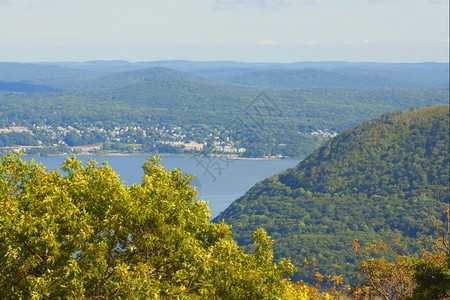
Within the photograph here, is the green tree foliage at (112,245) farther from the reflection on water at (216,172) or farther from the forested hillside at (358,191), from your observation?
the reflection on water at (216,172)

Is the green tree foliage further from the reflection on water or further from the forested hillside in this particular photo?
the reflection on water

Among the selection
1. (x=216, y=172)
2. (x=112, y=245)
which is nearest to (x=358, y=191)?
(x=216, y=172)

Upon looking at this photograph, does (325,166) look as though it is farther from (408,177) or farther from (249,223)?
(249,223)

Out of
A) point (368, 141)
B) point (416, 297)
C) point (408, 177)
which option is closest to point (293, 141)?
point (368, 141)

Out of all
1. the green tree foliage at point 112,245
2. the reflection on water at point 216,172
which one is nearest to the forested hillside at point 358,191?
the reflection on water at point 216,172

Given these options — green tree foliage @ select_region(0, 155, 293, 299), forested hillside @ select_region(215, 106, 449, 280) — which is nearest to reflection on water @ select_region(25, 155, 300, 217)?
forested hillside @ select_region(215, 106, 449, 280)
